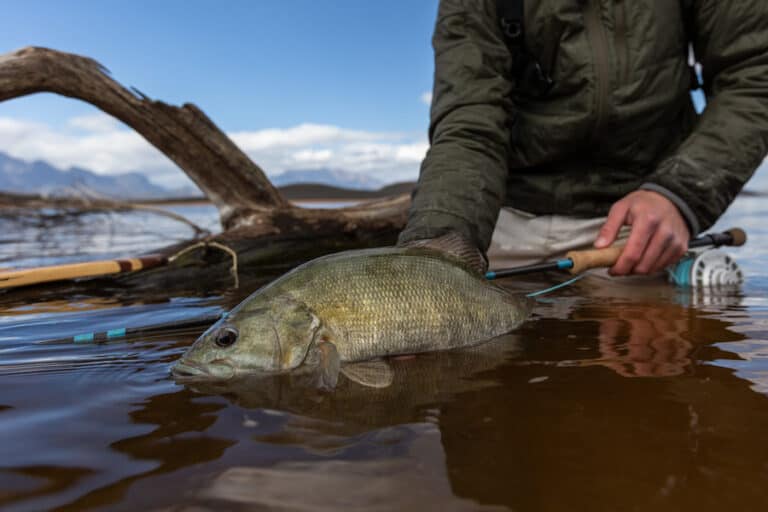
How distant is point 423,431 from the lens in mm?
1716

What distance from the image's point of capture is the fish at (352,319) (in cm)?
233

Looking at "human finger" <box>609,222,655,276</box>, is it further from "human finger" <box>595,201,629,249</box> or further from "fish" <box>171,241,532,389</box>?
"fish" <box>171,241,532,389</box>

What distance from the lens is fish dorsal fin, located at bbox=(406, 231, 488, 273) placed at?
2.95 meters

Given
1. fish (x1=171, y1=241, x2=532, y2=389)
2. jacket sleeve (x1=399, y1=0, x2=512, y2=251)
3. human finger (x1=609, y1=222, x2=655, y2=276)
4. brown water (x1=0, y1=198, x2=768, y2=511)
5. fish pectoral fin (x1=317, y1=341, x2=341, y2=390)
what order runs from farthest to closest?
jacket sleeve (x1=399, y1=0, x2=512, y2=251) < human finger (x1=609, y1=222, x2=655, y2=276) < fish (x1=171, y1=241, x2=532, y2=389) < fish pectoral fin (x1=317, y1=341, x2=341, y2=390) < brown water (x1=0, y1=198, x2=768, y2=511)

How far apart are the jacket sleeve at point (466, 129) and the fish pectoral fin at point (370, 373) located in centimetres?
113

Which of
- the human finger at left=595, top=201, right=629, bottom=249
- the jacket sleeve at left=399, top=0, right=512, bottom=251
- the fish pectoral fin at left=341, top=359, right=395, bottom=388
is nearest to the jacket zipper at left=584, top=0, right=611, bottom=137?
the jacket sleeve at left=399, top=0, right=512, bottom=251

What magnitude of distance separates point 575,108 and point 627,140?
52 centimetres

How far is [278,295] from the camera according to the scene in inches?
97.8

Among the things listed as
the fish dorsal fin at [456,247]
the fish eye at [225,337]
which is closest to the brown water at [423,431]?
the fish eye at [225,337]

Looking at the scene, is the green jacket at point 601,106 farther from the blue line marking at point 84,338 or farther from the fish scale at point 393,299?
the blue line marking at point 84,338

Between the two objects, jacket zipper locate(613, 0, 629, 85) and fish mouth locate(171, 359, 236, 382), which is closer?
fish mouth locate(171, 359, 236, 382)

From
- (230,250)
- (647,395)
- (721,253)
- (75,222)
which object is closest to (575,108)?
(721,253)

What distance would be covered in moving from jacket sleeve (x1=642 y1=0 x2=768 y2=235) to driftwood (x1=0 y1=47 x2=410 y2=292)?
13.1ft

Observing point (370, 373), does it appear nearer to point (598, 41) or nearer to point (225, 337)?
point (225, 337)
